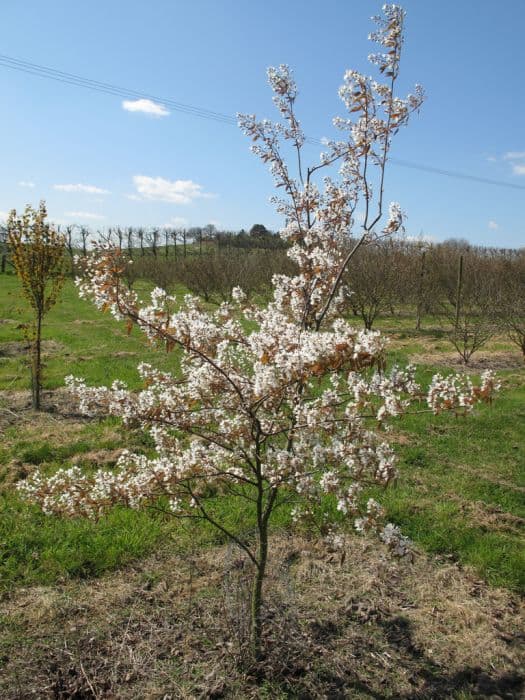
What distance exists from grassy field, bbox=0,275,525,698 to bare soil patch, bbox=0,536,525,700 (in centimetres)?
6

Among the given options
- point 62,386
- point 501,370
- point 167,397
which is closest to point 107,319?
point 62,386

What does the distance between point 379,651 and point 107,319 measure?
1837 cm

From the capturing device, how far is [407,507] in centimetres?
511

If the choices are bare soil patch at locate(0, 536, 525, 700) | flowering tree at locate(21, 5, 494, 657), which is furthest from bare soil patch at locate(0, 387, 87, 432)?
flowering tree at locate(21, 5, 494, 657)

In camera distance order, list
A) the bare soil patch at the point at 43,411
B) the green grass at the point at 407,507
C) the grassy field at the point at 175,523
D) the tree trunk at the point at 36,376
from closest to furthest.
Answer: the grassy field at the point at 175,523 < the green grass at the point at 407,507 < the bare soil patch at the point at 43,411 < the tree trunk at the point at 36,376

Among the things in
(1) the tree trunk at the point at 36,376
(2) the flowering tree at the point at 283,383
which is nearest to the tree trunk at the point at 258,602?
(2) the flowering tree at the point at 283,383

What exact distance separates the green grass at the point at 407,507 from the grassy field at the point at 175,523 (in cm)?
1

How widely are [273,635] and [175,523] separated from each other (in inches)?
66.3

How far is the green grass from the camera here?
165 inches

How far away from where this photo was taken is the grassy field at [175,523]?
404cm

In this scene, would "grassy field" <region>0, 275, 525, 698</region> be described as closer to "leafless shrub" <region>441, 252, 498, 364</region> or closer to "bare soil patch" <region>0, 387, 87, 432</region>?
"bare soil patch" <region>0, 387, 87, 432</region>

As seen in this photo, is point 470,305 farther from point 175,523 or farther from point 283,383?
point 283,383

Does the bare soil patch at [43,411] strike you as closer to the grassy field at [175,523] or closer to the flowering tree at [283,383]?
the grassy field at [175,523]

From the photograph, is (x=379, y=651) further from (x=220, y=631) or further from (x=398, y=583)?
(x=220, y=631)
